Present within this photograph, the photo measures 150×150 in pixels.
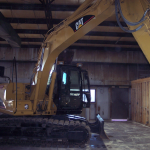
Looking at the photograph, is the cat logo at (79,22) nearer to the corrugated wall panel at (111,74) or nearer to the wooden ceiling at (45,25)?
the wooden ceiling at (45,25)

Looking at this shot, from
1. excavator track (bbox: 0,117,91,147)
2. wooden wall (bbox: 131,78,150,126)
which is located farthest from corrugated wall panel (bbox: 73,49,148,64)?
excavator track (bbox: 0,117,91,147)

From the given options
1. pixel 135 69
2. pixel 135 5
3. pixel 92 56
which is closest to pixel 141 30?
pixel 135 5

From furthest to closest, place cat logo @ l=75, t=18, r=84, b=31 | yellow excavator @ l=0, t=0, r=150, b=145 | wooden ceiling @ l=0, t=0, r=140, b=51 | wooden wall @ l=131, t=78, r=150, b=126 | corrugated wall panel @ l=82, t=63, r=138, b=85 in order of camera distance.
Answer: corrugated wall panel @ l=82, t=63, r=138, b=85 < wooden wall @ l=131, t=78, r=150, b=126 < wooden ceiling @ l=0, t=0, r=140, b=51 < yellow excavator @ l=0, t=0, r=150, b=145 < cat logo @ l=75, t=18, r=84, b=31

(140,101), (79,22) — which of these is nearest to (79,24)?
(79,22)

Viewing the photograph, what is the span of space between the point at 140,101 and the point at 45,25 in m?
8.46

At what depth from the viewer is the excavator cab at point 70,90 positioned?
21.4 feet

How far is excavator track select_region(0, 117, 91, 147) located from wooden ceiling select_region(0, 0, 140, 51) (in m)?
5.57

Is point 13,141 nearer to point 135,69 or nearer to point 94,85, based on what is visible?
point 94,85

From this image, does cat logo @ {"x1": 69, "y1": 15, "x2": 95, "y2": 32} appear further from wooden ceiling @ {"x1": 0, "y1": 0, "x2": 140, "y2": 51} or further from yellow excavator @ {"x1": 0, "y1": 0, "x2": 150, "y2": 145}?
wooden ceiling @ {"x1": 0, "y1": 0, "x2": 140, "y2": 51}

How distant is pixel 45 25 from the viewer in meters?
10.7

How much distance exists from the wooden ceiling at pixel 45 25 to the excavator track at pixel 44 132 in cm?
557

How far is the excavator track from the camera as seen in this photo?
6250 millimetres

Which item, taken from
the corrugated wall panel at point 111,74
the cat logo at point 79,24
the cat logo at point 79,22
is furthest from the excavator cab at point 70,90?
the corrugated wall panel at point 111,74

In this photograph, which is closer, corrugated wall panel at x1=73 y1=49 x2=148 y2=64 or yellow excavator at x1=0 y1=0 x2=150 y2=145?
yellow excavator at x1=0 y1=0 x2=150 y2=145
